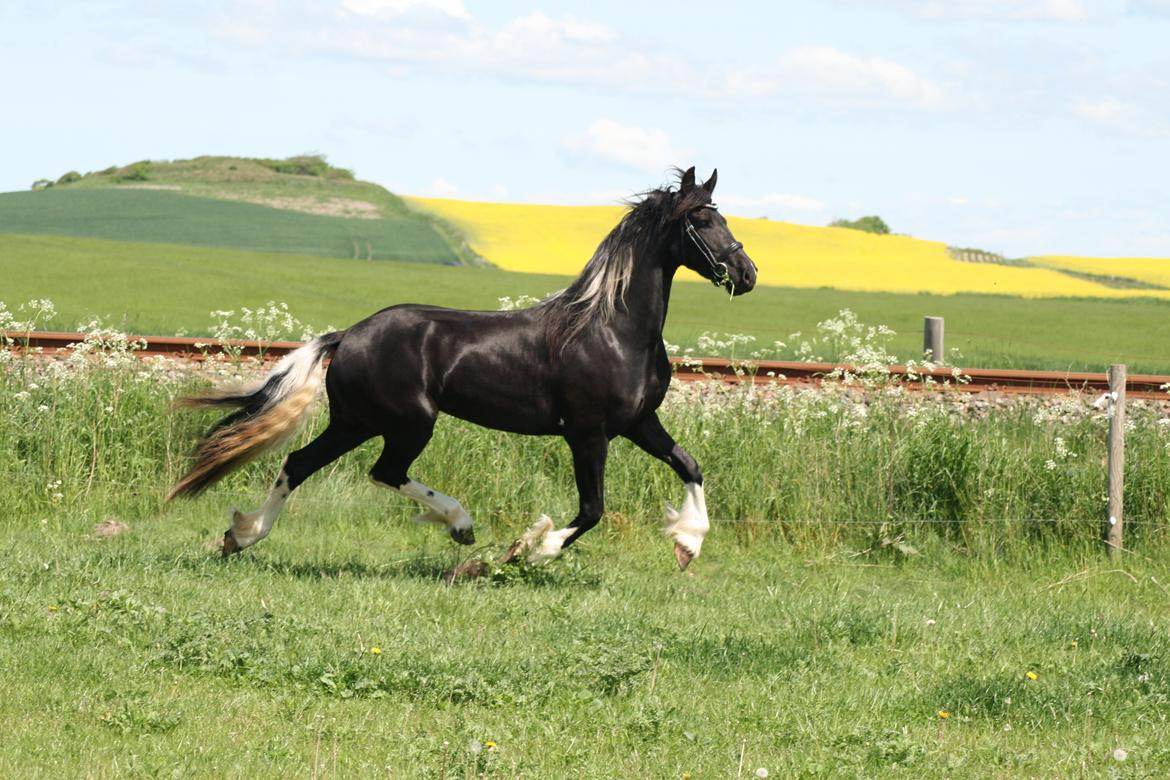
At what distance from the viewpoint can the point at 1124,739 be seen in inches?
209

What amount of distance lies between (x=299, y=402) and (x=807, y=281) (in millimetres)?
40967

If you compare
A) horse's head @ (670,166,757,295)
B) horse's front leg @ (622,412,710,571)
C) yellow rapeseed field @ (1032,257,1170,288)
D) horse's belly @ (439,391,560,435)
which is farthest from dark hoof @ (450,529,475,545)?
yellow rapeseed field @ (1032,257,1170,288)

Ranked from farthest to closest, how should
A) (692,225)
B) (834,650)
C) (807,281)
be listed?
(807,281)
(692,225)
(834,650)

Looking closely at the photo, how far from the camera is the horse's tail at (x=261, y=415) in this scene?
830 centimetres

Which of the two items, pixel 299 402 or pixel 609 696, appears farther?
pixel 299 402

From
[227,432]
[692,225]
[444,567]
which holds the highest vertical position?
[692,225]

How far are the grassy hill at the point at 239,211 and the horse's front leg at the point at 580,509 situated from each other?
40003mm

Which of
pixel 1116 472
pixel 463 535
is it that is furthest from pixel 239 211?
pixel 1116 472

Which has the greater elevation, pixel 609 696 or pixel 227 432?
pixel 227 432

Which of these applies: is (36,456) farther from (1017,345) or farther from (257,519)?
(1017,345)

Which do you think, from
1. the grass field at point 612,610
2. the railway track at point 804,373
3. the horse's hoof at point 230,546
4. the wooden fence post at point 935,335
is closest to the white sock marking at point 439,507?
the grass field at point 612,610

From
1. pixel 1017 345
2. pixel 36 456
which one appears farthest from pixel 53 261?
pixel 36 456

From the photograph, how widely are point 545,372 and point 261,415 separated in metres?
1.74

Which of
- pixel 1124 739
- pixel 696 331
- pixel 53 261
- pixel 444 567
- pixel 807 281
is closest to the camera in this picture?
pixel 1124 739
